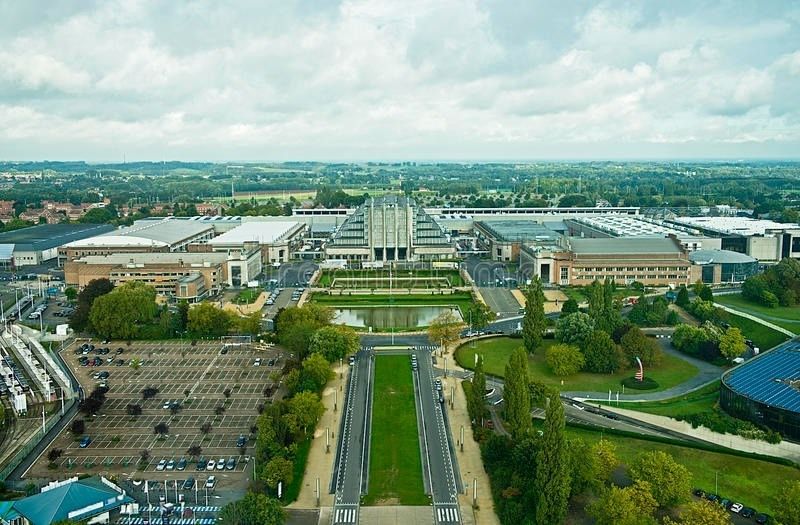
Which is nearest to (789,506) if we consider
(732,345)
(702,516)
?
(702,516)

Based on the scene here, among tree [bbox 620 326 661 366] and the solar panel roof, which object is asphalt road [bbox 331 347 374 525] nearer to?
tree [bbox 620 326 661 366]

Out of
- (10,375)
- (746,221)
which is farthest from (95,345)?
(746,221)

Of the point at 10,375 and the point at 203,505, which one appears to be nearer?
the point at 203,505

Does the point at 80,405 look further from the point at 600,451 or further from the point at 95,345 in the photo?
the point at 600,451

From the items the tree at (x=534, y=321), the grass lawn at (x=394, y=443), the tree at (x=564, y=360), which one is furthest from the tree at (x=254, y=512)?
the tree at (x=534, y=321)

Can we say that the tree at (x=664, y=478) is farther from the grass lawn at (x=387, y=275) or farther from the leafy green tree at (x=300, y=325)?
the grass lawn at (x=387, y=275)

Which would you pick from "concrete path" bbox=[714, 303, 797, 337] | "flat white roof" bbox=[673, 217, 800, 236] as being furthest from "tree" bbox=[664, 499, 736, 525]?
"flat white roof" bbox=[673, 217, 800, 236]
